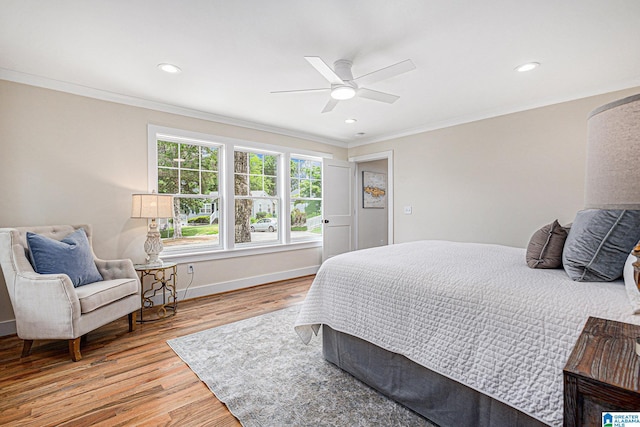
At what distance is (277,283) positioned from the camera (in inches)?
181

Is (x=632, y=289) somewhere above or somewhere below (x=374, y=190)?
below

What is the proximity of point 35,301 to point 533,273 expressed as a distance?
11.1 ft

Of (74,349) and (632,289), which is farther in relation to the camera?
(74,349)

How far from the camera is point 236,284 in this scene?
4.20 metres

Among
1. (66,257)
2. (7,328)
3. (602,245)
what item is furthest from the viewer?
(7,328)

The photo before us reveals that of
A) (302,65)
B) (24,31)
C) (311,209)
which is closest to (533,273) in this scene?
(302,65)

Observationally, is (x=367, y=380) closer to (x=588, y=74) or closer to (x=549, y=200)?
(x=549, y=200)

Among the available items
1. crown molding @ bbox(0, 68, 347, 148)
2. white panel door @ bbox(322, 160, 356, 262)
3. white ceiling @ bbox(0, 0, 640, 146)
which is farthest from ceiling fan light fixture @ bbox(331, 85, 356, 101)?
white panel door @ bbox(322, 160, 356, 262)

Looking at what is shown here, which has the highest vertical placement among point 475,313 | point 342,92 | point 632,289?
point 342,92

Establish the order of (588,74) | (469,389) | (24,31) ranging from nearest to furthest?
(469,389), (24,31), (588,74)

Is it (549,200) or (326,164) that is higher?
(326,164)

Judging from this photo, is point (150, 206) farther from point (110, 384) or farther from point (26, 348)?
point (110, 384)

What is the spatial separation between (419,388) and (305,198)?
12.8ft

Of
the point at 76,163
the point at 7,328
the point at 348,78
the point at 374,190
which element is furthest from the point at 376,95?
the point at 7,328
